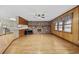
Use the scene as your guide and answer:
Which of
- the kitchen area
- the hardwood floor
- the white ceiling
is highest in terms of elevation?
the white ceiling

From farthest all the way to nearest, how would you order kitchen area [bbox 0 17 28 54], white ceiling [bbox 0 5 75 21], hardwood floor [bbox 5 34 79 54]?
1. white ceiling [bbox 0 5 75 21]
2. hardwood floor [bbox 5 34 79 54]
3. kitchen area [bbox 0 17 28 54]

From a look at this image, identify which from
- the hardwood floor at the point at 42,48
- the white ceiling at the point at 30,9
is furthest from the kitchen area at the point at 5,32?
the white ceiling at the point at 30,9

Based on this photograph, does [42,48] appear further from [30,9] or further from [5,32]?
[30,9]

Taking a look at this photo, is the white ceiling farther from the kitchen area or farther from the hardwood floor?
the hardwood floor

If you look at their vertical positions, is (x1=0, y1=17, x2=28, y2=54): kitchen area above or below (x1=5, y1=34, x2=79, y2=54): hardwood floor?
above

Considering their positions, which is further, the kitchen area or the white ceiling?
the white ceiling

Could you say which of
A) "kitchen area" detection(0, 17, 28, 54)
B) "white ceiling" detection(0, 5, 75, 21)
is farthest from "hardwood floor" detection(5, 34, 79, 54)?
"white ceiling" detection(0, 5, 75, 21)

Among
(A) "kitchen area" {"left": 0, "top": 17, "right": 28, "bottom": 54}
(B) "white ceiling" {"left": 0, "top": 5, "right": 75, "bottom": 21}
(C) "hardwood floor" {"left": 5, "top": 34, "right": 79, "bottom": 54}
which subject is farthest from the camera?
(B) "white ceiling" {"left": 0, "top": 5, "right": 75, "bottom": 21}

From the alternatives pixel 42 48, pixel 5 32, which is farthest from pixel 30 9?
pixel 42 48

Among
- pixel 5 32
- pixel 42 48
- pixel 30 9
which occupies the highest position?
pixel 30 9

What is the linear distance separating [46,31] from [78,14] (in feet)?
44.7

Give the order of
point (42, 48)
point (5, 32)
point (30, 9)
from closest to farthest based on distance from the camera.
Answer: point (5, 32), point (42, 48), point (30, 9)
